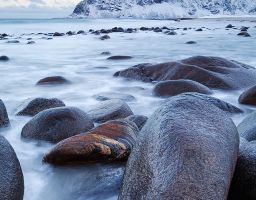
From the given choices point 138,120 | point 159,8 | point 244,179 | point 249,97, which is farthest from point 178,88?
point 159,8

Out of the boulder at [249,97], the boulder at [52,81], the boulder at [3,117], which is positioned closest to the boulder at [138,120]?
the boulder at [3,117]

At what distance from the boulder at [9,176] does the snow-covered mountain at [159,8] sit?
10389cm

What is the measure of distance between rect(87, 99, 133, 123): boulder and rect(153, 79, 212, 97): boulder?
1.11 metres

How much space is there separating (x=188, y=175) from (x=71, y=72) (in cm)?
644

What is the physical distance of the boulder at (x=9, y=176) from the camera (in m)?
1.94

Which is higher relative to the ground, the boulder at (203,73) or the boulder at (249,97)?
the boulder at (249,97)

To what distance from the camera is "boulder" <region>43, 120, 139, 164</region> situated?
262cm

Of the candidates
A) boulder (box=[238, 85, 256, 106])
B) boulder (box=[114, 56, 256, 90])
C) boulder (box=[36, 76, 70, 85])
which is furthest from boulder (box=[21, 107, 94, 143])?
boulder (box=[36, 76, 70, 85])

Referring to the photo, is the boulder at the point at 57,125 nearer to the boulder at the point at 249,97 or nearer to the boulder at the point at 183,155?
the boulder at the point at 183,155

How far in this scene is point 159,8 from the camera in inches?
4267

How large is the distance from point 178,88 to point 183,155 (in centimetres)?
314

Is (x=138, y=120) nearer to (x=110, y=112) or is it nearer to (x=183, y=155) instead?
(x=110, y=112)

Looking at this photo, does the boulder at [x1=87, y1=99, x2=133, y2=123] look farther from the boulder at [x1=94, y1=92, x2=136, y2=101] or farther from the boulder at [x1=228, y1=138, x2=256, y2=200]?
the boulder at [x1=228, y1=138, x2=256, y2=200]

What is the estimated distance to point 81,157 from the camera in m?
2.64
